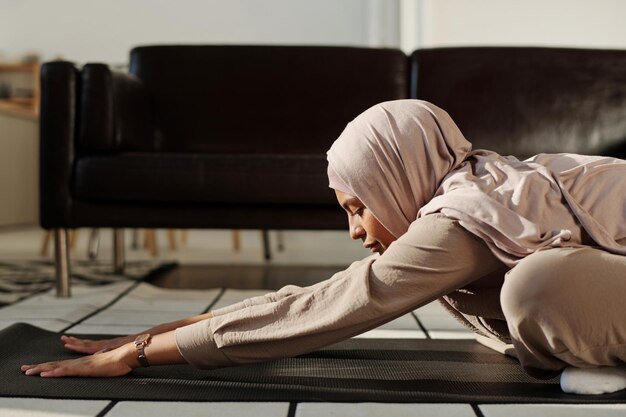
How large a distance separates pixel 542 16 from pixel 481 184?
10.8 feet

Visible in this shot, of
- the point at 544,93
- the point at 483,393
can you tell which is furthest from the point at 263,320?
the point at 544,93

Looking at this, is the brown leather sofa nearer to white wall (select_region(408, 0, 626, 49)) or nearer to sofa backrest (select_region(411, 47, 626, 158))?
sofa backrest (select_region(411, 47, 626, 158))

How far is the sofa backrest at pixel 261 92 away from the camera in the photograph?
2.90m

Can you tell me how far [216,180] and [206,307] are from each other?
1.23 ft

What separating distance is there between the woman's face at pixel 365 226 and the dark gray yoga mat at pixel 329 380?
0.22 metres

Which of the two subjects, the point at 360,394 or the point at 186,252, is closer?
the point at 360,394

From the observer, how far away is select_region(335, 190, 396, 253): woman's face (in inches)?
48.7

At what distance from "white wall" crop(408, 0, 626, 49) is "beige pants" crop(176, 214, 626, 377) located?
2.80 metres

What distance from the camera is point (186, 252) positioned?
14.3 ft

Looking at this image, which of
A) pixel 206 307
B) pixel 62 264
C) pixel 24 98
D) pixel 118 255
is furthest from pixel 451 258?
pixel 24 98

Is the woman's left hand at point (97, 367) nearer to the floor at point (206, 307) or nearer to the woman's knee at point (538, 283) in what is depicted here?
the floor at point (206, 307)

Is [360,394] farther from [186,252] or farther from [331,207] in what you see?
[186,252]

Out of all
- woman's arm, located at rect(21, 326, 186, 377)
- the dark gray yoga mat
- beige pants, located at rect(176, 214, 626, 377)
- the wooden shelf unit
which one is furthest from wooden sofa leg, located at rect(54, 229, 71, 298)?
the wooden shelf unit

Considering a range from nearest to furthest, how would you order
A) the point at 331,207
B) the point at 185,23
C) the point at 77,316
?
1. the point at 77,316
2. the point at 331,207
3. the point at 185,23
